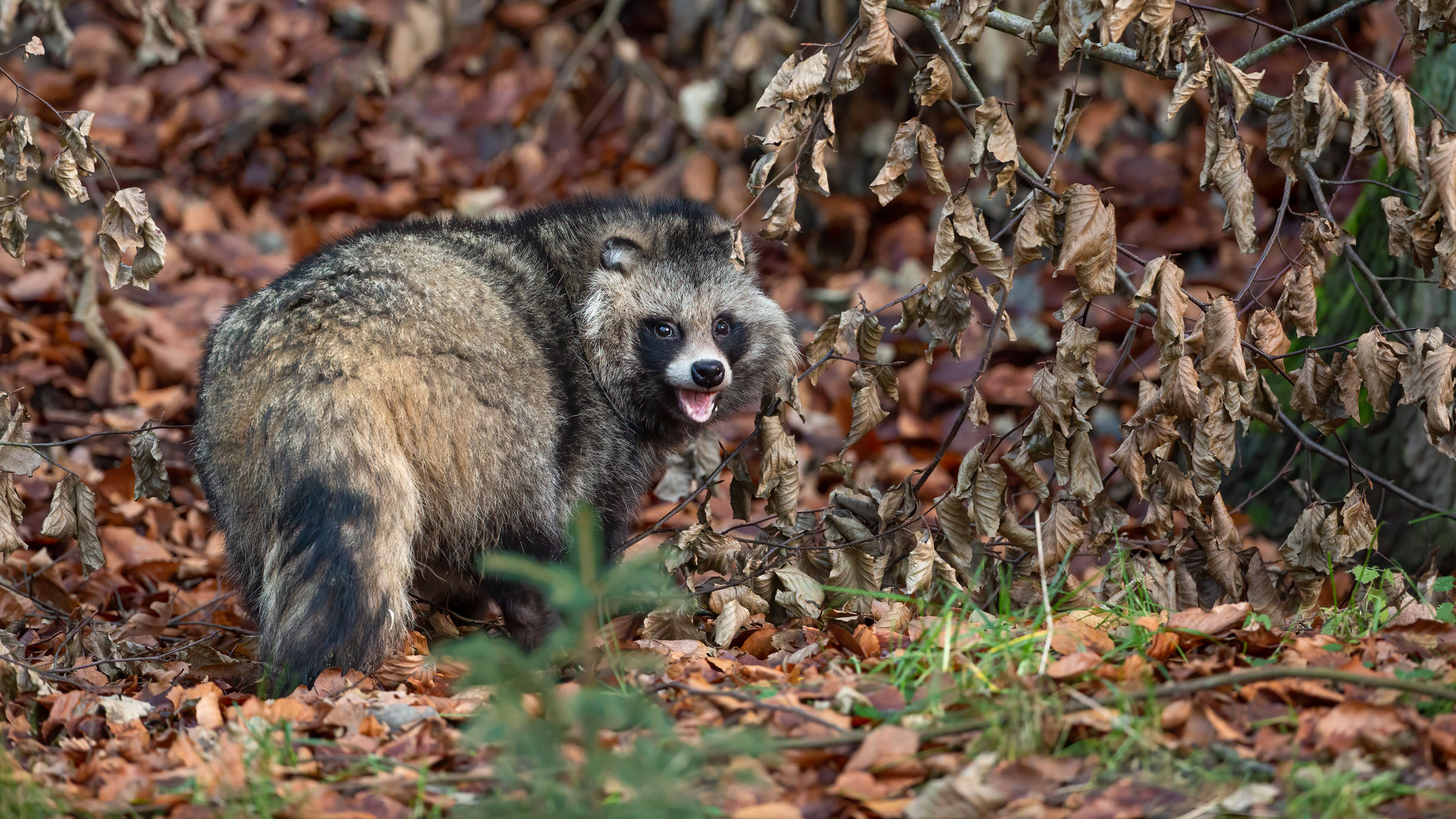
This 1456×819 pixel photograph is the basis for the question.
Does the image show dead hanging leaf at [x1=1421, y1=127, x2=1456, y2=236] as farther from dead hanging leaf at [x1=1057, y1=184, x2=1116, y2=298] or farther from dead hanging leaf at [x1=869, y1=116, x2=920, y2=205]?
dead hanging leaf at [x1=869, y1=116, x2=920, y2=205]

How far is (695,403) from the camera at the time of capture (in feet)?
15.5

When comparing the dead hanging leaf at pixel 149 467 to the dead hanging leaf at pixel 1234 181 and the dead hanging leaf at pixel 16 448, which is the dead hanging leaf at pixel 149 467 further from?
the dead hanging leaf at pixel 1234 181

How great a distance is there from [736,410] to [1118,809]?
300 cm

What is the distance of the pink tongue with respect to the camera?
4730 mm

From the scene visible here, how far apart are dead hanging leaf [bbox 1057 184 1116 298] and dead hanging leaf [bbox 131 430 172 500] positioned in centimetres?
293

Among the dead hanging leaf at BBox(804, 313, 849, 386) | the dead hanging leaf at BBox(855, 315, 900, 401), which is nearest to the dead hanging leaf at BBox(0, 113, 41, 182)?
the dead hanging leaf at BBox(804, 313, 849, 386)

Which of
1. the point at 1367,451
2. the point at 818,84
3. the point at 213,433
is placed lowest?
the point at 1367,451

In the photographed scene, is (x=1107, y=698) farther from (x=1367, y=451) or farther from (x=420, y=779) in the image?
(x=1367, y=451)

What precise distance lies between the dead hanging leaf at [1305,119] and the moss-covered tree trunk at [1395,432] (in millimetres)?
1143

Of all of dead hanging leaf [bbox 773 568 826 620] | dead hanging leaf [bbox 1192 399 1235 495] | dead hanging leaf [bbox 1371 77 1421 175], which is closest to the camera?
dead hanging leaf [bbox 1371 77 1421 175]

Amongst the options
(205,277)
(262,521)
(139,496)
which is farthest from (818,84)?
(205,277)

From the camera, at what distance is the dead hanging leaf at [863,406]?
4031 millimetres

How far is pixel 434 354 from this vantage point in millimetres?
3762

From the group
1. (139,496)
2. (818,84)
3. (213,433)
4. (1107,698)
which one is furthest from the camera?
(139,496)
